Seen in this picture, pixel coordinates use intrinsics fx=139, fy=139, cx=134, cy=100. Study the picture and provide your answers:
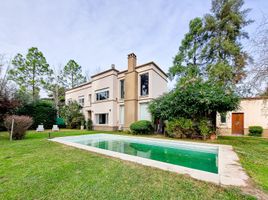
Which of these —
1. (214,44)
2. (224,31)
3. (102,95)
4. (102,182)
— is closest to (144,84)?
(102,95)

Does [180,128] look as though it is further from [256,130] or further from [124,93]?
[256,130]

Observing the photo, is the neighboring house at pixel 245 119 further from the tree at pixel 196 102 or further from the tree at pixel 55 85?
the tree at pixel 55 85

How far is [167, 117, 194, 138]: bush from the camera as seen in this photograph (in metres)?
11.6

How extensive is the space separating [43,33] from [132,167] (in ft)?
53.7

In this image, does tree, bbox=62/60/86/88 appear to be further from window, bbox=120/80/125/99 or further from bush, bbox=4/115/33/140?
bush, bbox=4/115/33/140

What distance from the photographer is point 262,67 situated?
7.88m

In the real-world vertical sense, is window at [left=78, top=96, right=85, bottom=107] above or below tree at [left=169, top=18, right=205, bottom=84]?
below

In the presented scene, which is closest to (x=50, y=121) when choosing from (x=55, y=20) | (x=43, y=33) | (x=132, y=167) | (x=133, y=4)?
(x=43, y=33)

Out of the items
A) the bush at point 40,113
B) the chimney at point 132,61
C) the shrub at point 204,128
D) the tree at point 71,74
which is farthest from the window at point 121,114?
the tree at point 71,74

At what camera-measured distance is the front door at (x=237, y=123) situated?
15.7m

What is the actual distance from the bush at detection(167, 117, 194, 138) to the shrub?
0.70 m

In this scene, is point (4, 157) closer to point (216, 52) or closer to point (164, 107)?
point (164, 107)

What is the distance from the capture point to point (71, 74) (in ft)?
109

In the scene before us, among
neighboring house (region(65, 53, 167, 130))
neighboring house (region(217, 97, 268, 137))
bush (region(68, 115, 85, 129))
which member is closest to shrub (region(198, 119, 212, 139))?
neighboring house (region(217, 97, 268, 137))
